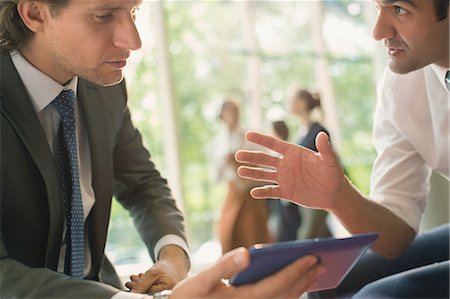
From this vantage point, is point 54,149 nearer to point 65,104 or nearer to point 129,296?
point 65,104

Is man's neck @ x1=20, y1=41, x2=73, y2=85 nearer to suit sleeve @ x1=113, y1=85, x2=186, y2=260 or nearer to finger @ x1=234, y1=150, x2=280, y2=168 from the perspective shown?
suit sleeve @ x1=113, y1=85, x2=186, y2=260

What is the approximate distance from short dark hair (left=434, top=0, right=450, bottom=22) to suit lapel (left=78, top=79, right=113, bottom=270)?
0.92m

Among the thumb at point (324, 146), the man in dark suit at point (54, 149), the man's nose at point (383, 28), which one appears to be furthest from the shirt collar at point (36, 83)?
the man's nose at point (383, 28)

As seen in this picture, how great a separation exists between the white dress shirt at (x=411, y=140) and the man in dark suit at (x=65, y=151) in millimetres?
625

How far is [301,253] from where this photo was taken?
1047 millimetres

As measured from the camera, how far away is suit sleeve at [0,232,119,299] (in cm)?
123

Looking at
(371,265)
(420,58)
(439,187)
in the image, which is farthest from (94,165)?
(439,187)

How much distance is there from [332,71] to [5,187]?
5777 millimetres

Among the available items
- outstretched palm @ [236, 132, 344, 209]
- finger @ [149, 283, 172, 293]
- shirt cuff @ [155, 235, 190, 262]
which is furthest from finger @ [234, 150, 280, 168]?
finger @ [149, 283, 172, 293]

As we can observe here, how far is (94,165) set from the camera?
5.32 ft

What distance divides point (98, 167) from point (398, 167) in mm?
864

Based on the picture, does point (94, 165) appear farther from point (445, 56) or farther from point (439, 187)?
point (439, 187)

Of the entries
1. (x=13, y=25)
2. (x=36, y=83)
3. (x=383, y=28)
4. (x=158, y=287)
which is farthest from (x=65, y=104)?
(x=383, y=28)

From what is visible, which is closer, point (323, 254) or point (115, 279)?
point (323, 254)
